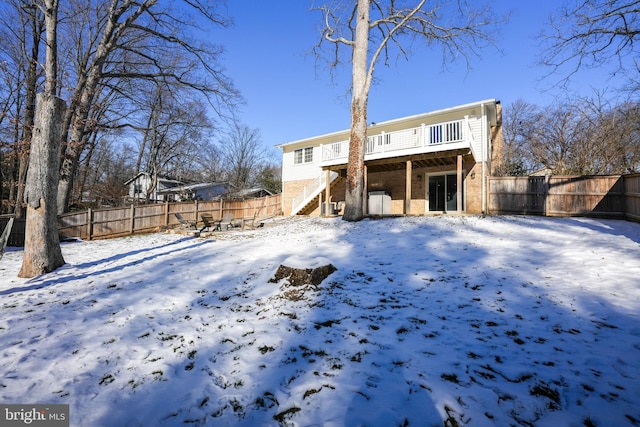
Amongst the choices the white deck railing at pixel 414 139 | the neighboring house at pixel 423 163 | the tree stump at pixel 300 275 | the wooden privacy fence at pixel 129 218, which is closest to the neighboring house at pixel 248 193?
the wooden privacy fence at pixel 129 218

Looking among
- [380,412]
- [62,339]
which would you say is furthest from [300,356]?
[62,339]

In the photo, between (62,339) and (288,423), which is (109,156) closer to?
(62,339)

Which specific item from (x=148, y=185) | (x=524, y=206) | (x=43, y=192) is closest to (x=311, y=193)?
(x=524, y=206)

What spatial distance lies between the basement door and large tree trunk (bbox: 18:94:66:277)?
48.0 feet

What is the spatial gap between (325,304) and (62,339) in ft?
10.3

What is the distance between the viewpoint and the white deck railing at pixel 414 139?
11109 millimetres

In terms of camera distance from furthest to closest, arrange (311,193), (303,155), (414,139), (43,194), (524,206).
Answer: (303,155) → (311,193) → (414,139) → (524,206) → (43,194)

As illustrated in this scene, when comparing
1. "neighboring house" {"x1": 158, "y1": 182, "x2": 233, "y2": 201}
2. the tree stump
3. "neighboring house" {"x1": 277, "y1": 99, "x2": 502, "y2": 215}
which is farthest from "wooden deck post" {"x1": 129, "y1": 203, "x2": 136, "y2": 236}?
"neighboring house" {"x1": 158, "y1": 182, "x2": 233, "y2": 201}

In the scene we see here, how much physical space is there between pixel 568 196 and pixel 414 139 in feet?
21.4

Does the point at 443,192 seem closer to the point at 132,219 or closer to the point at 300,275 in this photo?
the point at 300,275

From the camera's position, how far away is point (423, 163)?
45.6 feet

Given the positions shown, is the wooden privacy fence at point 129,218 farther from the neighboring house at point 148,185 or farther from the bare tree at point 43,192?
the neighboring house at point 148,185

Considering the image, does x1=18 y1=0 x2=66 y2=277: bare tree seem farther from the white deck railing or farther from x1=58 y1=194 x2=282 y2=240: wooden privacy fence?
the white deck railing

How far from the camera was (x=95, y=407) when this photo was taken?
210cm
